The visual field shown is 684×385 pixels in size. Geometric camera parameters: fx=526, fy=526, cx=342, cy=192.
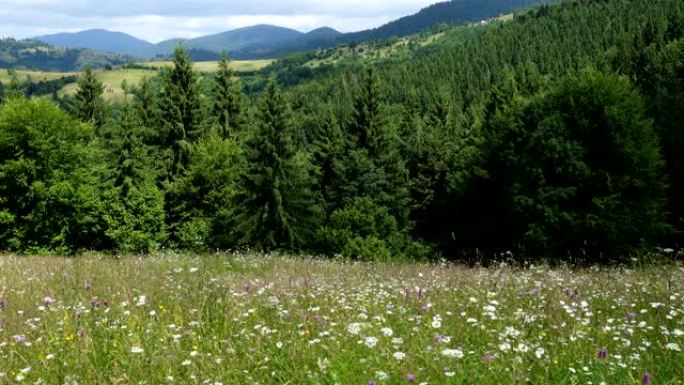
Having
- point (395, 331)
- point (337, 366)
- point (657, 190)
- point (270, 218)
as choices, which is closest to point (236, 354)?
point (337, 366)

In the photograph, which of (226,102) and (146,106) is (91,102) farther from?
(226,102)

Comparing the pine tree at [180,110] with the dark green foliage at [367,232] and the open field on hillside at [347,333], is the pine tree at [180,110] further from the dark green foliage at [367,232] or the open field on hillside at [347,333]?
the open field on hillside at [347,333]

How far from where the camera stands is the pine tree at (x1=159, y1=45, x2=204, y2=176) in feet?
156

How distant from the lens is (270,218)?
42.9m

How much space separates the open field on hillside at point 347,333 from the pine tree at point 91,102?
2001 inches

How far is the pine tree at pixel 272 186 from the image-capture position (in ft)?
140

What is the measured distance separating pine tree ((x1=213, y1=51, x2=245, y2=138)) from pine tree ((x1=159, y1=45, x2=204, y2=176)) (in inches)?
143

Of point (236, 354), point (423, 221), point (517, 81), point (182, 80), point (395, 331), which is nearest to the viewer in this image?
point (236, 354)

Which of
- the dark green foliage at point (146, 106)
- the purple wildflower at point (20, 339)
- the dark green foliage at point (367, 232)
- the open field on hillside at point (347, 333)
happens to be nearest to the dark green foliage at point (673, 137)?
the dark green foliage at point (367, 232)

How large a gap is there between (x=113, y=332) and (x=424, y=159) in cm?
5221

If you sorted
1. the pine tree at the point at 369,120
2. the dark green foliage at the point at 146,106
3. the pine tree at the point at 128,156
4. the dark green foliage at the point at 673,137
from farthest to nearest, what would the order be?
the pine tree at the point at 369,120 → the dark green foliage at the point at 146,106 → the pine tree at the point at 128,156 → the dark green foliage at the point at 673,137

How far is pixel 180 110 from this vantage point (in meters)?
48.3

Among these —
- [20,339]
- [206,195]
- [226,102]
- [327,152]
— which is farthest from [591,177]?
[226,102]

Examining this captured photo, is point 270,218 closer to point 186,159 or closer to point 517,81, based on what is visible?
point 186,159
